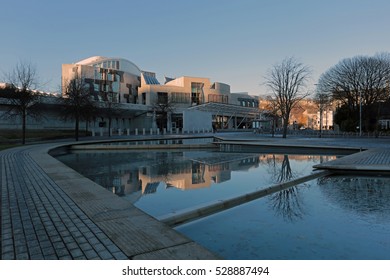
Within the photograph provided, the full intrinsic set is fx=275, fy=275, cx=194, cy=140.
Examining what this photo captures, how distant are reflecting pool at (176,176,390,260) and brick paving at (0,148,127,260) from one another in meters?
1.71

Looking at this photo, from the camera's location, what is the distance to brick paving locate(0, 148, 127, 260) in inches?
144

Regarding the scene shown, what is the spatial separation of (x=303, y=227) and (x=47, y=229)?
15.3 feet

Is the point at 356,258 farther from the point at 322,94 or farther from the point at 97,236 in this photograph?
the point at 322,94

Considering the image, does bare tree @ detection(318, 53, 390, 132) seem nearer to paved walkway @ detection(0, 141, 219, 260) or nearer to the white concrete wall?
the white concrete wall

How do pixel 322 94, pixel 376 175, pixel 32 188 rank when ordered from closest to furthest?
pixel 32 188 < pixel 376 175 < pixel 322 94

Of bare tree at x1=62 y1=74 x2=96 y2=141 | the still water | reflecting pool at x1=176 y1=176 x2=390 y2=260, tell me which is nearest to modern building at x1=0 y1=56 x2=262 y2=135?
bare tree at x1=62 y1=74 x2=96 y2=141

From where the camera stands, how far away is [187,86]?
76.6 meters

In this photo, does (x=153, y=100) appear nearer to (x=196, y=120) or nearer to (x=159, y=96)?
(x=159, y=96)

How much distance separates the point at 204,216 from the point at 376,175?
815 cm

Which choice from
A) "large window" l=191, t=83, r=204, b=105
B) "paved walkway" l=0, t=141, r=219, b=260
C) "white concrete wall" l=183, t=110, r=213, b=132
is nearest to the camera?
"paved walkway" l=0, t=141, r=219, b=260

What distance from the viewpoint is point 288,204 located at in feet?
23.1

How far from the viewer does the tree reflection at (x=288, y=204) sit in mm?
6180
